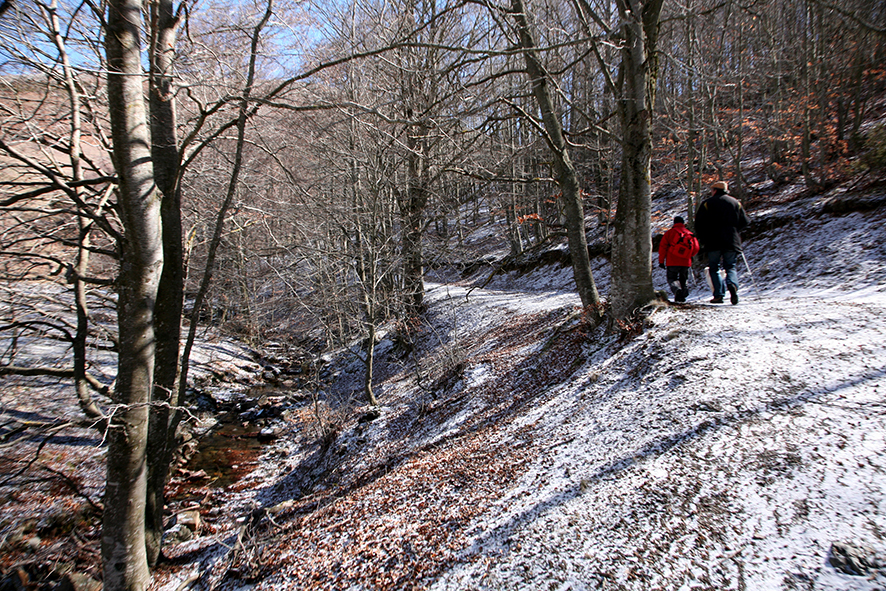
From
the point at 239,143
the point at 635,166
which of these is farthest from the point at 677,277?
the point at 239,143

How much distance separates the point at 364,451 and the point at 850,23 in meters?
17.8

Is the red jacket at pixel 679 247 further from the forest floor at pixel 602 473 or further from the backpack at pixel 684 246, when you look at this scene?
the forest floor at pixel 602 473

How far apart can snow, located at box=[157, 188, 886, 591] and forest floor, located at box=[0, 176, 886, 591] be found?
19 millimetres

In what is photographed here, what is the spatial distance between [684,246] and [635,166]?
8.48ft

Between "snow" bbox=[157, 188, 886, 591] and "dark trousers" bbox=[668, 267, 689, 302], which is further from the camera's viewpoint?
"dark trousers" bbox=[668, 267, 689, 302]

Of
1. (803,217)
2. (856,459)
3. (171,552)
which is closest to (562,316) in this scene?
(856,459)

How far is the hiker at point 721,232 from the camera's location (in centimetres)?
642

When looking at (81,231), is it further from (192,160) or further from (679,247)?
(679,247)

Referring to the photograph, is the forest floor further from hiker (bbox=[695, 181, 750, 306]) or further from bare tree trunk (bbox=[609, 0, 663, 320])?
hiker (bbox=[695, 181, 750, 306])

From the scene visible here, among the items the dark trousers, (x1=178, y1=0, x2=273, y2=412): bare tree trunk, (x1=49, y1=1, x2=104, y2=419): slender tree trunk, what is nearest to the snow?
the dark trousers

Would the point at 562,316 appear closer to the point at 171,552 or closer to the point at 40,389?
the point at 171,552

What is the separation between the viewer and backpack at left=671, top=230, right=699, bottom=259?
285 inches

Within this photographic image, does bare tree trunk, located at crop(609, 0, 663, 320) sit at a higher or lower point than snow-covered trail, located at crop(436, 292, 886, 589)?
higher

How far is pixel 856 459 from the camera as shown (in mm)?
2805
